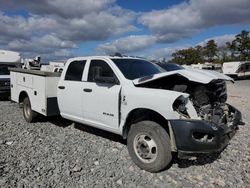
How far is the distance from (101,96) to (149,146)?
1.47 m

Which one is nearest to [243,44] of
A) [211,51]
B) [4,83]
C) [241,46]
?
[241,46]

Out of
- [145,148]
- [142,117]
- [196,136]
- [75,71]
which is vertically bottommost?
[145,148]

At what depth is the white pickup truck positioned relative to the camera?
396 centimetres

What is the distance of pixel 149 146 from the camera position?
4.31 metres

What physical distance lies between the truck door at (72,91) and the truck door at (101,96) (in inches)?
9.3

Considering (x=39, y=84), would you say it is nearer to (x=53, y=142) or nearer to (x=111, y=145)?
(x=53, y=142)

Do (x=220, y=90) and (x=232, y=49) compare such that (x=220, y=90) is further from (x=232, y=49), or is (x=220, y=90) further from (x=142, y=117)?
(x=232, y=49)

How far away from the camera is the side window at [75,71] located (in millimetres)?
5938

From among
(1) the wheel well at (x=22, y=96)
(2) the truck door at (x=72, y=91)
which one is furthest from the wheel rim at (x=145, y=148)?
(1) the wheel well at (x=22, y=96)

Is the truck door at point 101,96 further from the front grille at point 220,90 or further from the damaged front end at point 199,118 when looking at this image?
the front grille at point 220,90

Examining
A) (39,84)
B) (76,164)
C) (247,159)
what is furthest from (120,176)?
(39,84)

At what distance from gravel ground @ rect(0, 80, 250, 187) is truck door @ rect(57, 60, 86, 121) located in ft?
2.02

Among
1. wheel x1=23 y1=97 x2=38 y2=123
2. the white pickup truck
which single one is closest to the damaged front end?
the white pickup truck

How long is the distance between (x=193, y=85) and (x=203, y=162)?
1418 mm
